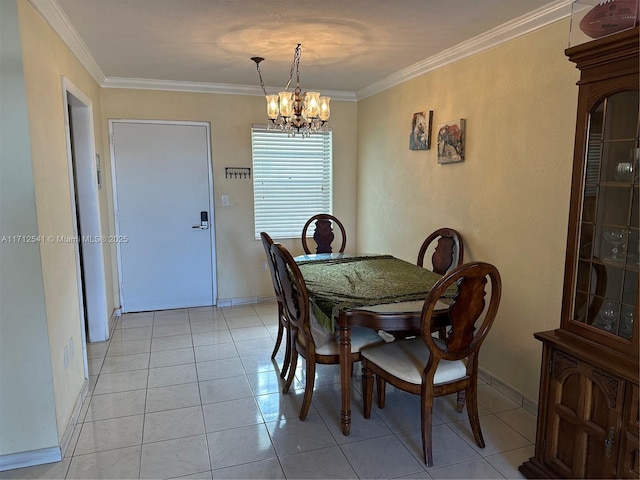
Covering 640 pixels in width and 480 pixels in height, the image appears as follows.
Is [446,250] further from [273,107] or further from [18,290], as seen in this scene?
[18,290]

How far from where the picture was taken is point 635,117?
157 cm

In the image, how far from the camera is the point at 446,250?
10.6 feet

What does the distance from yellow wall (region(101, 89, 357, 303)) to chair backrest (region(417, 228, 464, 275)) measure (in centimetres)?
181

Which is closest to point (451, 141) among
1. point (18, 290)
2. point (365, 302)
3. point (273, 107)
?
point (273, 107)

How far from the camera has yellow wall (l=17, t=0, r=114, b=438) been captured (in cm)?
203

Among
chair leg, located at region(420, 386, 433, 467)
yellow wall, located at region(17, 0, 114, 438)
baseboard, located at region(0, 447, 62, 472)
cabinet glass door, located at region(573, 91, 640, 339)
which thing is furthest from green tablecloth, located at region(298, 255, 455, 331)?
baseboard, located at region(0, 447, 62, 472)

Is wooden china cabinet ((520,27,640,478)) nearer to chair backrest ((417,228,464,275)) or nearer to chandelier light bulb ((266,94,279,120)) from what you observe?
chair backrest ((417,228,464,275))

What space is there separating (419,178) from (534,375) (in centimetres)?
182

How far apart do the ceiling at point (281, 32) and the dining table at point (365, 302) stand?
160 centimetres

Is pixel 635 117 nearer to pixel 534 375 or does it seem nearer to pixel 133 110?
pixel 534 375

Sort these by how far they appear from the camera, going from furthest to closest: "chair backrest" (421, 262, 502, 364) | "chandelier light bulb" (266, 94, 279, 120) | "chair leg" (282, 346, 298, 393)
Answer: "chandelier light bulb" (266, 94, 279, 120) < "chair leg" (282, 346, 298, 393) < "chair backrest" (421, 262, 502, 364)

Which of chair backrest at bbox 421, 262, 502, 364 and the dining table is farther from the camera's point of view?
the dining table

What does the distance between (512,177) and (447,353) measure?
1282 millimetres

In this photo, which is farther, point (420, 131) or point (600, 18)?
point (420, 131)
